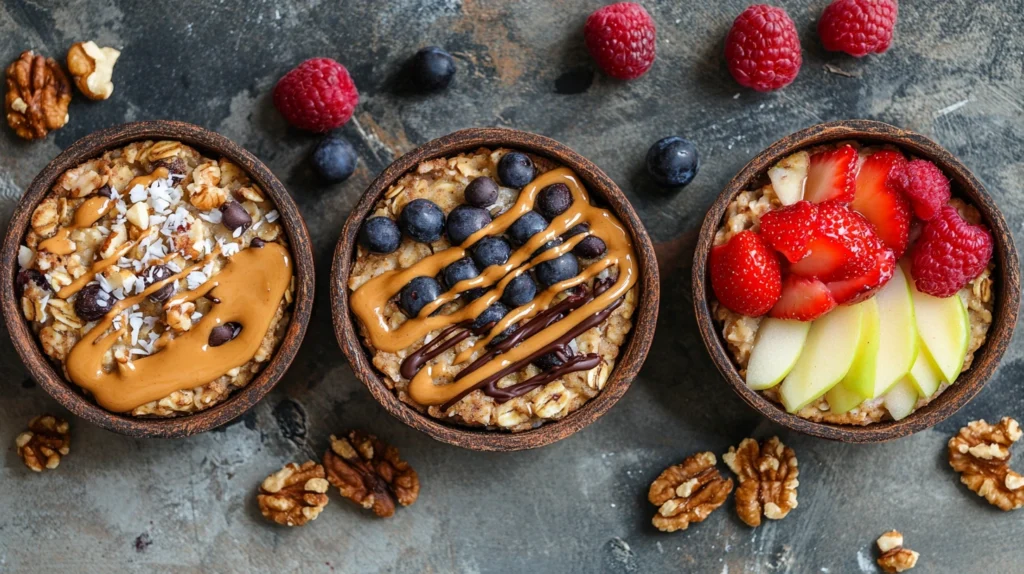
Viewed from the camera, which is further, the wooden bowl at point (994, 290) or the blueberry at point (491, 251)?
the wooden bowl at point (994, 290)

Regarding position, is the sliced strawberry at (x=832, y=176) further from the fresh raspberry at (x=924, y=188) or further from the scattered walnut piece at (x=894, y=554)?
the scattered walnut piece at (x=894, y=554)

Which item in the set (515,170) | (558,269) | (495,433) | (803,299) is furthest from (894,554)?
(515,170)

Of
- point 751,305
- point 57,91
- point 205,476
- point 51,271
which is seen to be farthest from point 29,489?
point 751,305

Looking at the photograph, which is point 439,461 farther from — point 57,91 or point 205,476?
point 57,91

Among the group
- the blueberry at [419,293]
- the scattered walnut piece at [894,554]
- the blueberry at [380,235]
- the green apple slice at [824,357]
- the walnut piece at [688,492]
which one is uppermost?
the blueberry at [380,235]

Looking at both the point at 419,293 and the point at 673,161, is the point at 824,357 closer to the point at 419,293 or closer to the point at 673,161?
the point at 673,161

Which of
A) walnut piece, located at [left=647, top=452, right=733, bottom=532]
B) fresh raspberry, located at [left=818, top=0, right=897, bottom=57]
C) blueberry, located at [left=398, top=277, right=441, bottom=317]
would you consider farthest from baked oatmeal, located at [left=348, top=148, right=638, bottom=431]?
fresh raspberry, located at [left=818, top=0, right=897, bottom=57]

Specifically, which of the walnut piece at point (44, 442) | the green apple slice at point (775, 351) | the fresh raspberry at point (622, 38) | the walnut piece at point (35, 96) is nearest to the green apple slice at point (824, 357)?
the green apple slice at point (775, 351)
